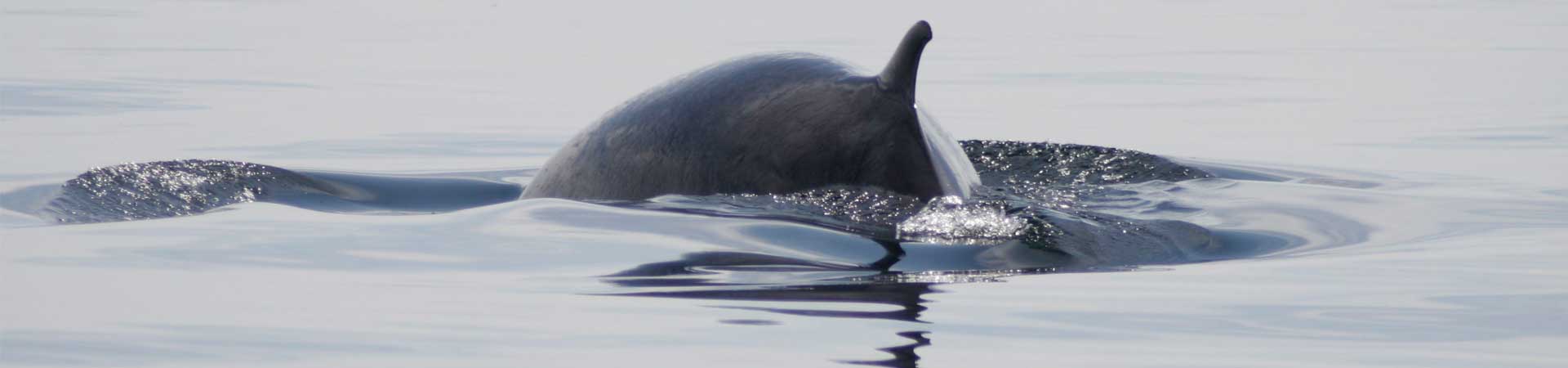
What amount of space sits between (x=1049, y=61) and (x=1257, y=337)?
1382 cm

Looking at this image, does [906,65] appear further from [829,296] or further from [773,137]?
[829,296]

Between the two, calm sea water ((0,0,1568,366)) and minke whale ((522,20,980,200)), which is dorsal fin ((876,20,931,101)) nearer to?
minke whale ((522,20,980,200))

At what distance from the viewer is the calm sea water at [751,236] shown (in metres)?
4.20

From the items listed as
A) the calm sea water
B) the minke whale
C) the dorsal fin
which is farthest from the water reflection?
the dorsal fin

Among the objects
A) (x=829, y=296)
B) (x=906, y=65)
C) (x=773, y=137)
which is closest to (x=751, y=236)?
(x=773, y=137)

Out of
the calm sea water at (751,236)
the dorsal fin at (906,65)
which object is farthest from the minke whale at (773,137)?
the calm sea water at (751,236)

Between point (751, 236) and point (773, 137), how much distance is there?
17.0 inches

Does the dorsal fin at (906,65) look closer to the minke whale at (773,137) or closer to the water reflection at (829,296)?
the minke whale at (773,137)

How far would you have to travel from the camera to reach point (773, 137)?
587 centimetres

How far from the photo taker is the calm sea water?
4.20 metres

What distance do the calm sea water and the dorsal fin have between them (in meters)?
0.58

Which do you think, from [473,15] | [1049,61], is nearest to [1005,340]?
[1049,61]

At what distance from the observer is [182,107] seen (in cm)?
1280

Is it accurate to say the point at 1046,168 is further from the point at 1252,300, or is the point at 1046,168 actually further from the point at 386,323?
the point at 386,323
